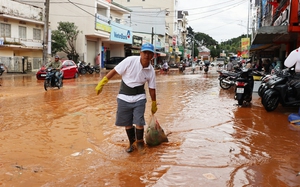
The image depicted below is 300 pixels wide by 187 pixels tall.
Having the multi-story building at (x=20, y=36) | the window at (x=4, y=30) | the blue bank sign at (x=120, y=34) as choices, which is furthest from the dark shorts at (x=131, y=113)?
the blue bank sign at (x=120, y=34)

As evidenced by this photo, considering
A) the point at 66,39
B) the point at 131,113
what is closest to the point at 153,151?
the point at 131,113

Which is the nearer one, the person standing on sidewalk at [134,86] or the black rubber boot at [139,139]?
the person standing on sidewalk at [134,86]

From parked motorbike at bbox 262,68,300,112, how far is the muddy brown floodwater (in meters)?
0.41

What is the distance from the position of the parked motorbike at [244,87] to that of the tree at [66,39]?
23.2m

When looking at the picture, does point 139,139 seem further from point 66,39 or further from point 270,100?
point 66,39

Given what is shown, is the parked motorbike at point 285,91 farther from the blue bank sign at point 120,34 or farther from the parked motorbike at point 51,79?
the blue bank sign at point 120,34

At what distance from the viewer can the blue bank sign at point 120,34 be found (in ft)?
121

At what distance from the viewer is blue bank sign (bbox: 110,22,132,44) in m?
37.0

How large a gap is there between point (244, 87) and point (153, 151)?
5440mm

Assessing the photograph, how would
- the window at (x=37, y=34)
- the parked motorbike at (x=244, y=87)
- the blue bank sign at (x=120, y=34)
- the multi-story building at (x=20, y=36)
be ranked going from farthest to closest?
the blue bank sign at (x=120, y=34) < the window at (x=37, y=34) < the multi-story building at (x=20, y=36) < the parked motorbike at (x=244, y=87)

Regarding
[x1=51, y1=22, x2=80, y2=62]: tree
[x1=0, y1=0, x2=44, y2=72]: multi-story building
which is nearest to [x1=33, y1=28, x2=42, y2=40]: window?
[x1=0, y1=0, x2=44, y2=72]: multi-story building

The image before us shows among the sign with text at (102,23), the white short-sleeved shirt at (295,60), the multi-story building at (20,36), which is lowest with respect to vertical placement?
the white short-sleeved shirt at (295,60)

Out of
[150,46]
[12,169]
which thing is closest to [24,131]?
[12,169]

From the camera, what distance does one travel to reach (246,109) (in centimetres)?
913
